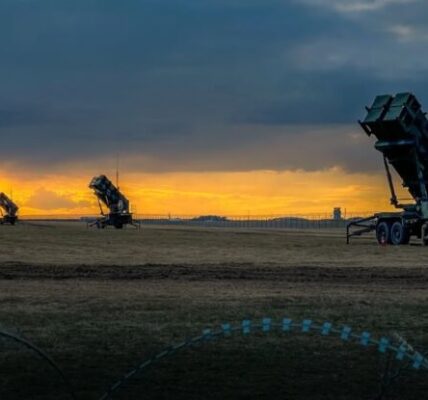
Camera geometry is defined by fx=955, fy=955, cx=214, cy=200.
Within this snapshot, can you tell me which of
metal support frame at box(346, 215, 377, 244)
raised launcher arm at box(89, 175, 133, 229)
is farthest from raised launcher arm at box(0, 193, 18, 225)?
metal support frame at box(346, 215, 377, 244)

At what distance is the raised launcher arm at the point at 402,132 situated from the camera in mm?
39250

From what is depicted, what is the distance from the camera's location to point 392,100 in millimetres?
39875

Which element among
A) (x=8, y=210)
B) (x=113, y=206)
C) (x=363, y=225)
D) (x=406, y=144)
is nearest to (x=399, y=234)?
(x=363, y=225)

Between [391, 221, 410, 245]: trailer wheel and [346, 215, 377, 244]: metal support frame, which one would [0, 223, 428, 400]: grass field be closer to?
[391, 221, 410, 245]: trailer wheel

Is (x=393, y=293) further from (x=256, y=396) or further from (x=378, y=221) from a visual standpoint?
(x=378, y=221)

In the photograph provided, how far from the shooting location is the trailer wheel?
42938mm

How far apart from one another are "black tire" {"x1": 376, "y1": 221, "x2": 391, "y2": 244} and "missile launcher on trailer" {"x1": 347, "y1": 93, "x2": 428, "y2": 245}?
5.29 ft

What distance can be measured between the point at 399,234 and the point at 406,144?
562 cm

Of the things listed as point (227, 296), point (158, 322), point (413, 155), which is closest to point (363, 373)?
point (158, 322)

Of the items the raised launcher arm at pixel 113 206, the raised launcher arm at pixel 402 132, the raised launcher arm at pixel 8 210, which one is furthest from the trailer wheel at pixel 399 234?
the raised launcher arm at pixel 8 210

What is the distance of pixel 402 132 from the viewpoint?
39.4 metres

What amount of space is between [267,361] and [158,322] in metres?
3.83

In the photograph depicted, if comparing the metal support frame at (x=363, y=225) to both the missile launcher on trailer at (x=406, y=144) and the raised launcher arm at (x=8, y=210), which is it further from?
the raised launcher arm at (x=8, y=210)

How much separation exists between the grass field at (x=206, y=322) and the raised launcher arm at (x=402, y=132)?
349 inches
